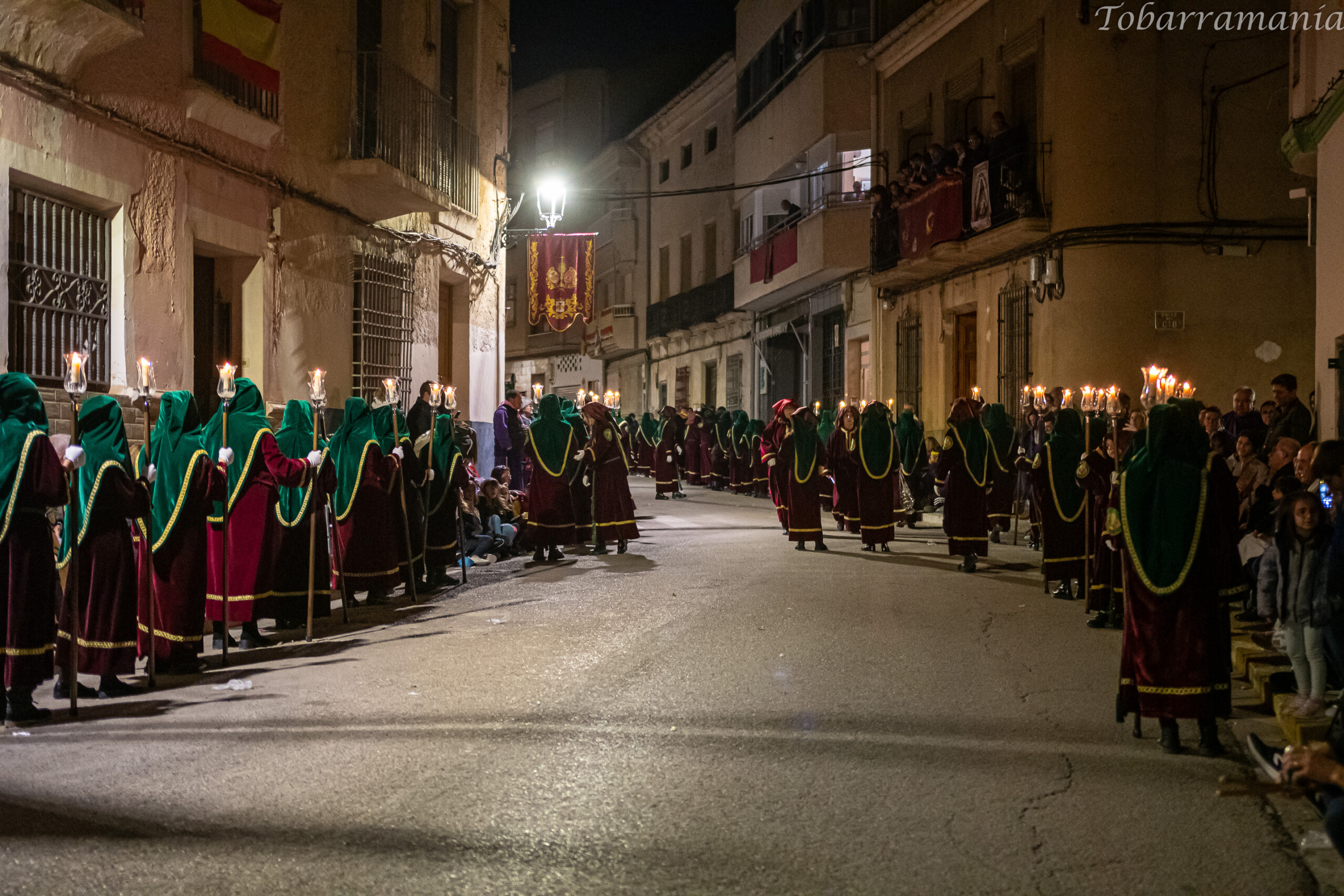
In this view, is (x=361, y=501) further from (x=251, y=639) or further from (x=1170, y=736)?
(x=1170, y=736)

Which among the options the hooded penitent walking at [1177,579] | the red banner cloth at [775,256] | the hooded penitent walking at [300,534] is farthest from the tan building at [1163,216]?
the hooded penitent walking at [1177,579]

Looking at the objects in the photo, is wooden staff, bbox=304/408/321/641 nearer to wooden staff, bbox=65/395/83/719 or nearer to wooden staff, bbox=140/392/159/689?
wooden staff, bbox=140/392/159/689

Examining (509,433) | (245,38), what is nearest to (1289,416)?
(245,38)

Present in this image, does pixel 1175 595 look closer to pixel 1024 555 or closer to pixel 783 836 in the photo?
pixel 783 836

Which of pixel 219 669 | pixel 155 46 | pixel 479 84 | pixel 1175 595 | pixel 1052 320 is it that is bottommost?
pixel 219 669

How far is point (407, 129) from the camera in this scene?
56.4 ft

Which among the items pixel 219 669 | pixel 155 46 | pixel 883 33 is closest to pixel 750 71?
pixel 883 33

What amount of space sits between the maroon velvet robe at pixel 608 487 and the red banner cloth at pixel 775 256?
14785 mm

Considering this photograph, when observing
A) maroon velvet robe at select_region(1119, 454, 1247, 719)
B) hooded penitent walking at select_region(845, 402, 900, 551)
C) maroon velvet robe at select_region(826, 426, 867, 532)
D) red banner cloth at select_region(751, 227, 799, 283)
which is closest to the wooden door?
red banner cloth at select_region(751, 227, 799, 283)

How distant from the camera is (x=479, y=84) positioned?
20.5 meters

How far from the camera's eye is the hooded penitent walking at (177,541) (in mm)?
8344

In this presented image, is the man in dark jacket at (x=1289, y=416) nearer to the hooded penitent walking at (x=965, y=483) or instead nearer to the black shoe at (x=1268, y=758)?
the hooded penitent walking at (x=965, y=483)

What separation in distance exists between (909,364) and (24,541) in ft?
71.0

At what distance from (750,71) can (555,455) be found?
22.0 metres
